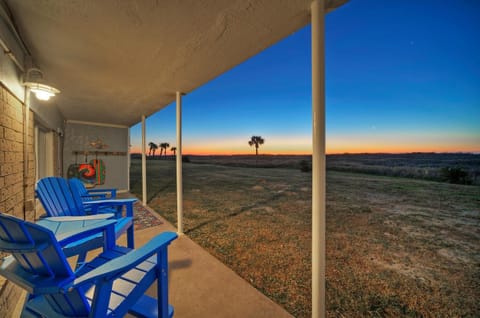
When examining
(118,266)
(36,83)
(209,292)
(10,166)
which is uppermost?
(36,83)

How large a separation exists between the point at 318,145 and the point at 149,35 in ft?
5.51

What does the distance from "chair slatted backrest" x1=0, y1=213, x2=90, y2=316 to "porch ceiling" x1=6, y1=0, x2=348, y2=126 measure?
1436 millimetres

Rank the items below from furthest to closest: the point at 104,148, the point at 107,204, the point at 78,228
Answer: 1. the point at 104,148
2. the point at 107,204
3. the point at 78,228

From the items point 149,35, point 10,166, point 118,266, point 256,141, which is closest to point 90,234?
point 118,266

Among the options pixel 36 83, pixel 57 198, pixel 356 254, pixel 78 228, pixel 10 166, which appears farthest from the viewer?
pixel 356 254

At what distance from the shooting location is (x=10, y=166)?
1.61m

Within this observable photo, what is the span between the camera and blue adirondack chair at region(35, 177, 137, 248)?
1.89 m

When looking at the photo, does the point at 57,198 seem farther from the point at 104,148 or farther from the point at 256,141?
the point at 256,141

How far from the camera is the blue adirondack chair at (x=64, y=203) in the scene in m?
1.89

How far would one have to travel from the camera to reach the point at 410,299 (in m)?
1.79

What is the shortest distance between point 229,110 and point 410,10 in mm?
9080

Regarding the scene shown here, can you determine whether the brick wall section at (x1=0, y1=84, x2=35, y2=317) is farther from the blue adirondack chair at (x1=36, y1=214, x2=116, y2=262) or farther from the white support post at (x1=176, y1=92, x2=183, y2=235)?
the white support post at (x1=176, y1=92, x2=183, y2=235)

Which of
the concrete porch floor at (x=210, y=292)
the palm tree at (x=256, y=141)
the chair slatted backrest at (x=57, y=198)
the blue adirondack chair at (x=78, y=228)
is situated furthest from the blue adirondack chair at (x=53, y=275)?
the palm tree at (x=256, y=141)

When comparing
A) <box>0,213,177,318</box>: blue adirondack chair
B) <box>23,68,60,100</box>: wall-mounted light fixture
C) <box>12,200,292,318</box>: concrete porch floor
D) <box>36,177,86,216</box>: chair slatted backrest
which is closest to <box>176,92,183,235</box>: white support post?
<box>12,200,292,318</box>: concrete porch floor
